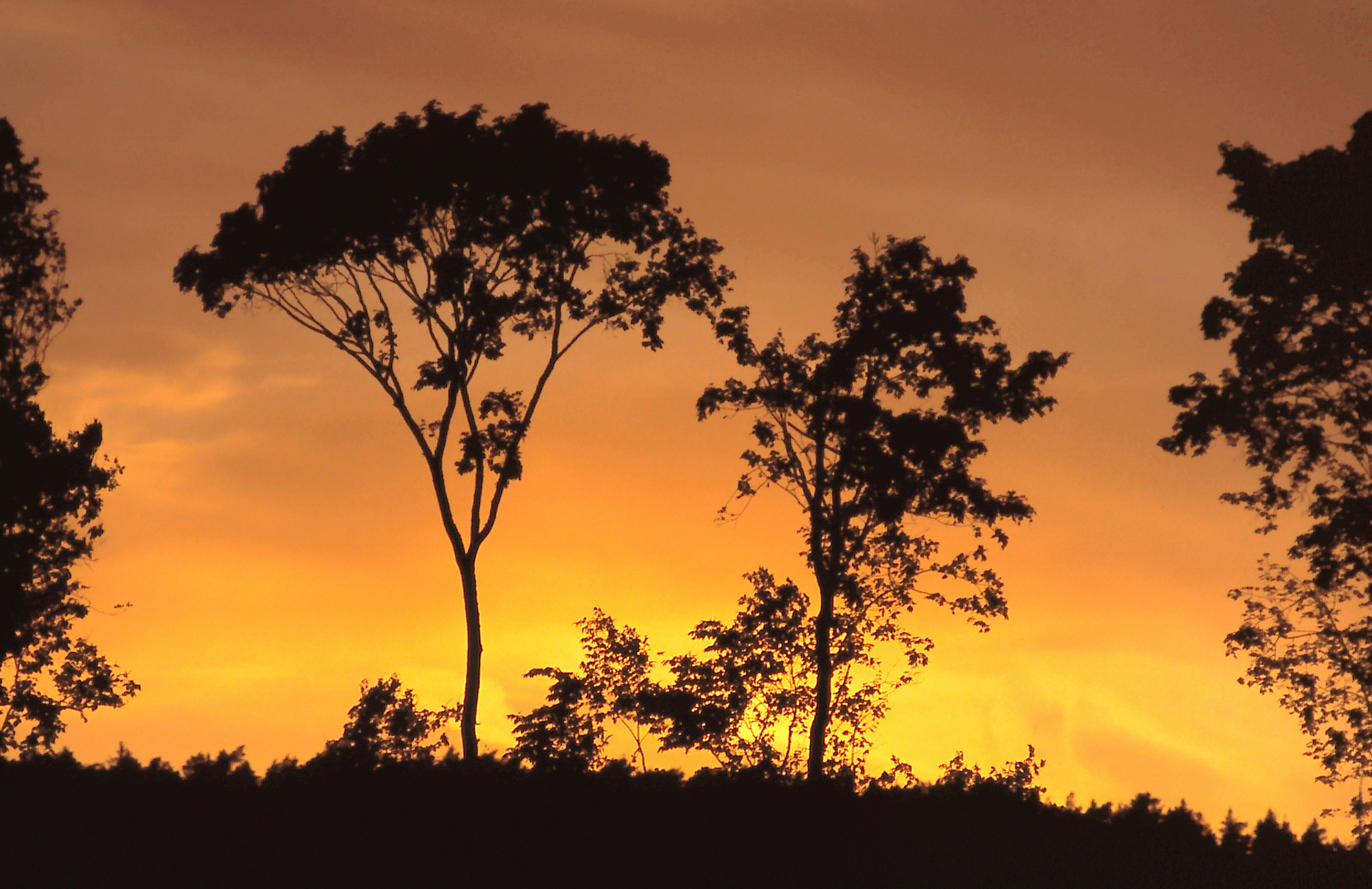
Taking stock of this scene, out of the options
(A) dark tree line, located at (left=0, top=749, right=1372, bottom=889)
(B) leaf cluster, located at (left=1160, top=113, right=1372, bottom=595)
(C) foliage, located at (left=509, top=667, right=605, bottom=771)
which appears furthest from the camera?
(C) foliage, located at (left=509, top=667, right=605, bottom=771)

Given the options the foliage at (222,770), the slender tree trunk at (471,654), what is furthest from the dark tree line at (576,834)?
the slender tree trunk at (471,654)

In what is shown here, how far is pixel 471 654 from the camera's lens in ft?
121

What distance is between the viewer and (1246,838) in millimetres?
18094

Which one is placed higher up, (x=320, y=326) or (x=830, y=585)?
(x=320, y=326)

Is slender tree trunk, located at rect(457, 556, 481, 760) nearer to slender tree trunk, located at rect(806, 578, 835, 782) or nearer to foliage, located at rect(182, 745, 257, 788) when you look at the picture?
slender tree trunk, located at rect(806, 578, 835, 782)

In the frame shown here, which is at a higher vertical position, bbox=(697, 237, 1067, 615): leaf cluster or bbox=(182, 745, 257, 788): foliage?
bbox=(697, 237, 1067, 615): leaf cluster

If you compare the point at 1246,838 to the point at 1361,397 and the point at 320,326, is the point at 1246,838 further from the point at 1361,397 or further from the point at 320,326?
the point at 320,326

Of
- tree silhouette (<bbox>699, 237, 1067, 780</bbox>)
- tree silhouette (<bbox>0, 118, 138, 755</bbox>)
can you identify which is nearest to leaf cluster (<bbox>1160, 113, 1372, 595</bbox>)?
tree silhouette (<bbox>699, 237, 1067, 780</bbox>)

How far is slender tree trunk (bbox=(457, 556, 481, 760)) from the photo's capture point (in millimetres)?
36125

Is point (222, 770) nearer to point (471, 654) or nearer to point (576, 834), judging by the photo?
point (576, 834)

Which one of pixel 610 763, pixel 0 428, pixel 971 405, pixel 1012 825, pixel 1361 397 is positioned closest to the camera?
pixel 1012 825

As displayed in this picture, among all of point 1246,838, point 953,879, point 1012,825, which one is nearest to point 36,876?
point 953,879

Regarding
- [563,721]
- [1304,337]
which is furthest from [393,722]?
[1304,337]

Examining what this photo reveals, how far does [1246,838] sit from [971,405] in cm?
2485
